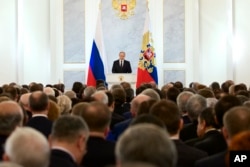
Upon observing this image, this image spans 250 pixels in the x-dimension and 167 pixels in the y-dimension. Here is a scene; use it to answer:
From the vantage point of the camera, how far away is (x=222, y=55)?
58.0 feet

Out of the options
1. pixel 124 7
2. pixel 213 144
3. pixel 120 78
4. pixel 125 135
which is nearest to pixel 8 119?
pixel 213 144

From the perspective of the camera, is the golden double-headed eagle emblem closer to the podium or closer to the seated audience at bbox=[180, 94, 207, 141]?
the podium

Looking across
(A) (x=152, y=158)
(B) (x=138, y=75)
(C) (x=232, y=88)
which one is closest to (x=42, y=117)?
(A) (x=152, y=158)

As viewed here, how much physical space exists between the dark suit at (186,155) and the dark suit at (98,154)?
54 centimetres

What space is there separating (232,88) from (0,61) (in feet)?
30.6

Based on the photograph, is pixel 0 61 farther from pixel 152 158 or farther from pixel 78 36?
pixel 152 158

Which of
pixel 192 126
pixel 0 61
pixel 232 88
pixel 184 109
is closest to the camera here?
pixel 192 126

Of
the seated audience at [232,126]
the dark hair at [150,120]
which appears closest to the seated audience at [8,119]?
the dark hair at [150,120]

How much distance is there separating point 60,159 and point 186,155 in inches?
44.1

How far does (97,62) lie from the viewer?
16.2 m

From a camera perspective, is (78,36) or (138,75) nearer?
(138,75)

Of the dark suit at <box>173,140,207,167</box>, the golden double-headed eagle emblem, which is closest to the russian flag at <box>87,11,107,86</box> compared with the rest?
the golden double-headed eagle emblem

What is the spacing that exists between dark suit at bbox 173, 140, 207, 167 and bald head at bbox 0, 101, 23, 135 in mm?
1268

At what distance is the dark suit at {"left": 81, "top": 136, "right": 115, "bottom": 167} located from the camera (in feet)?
15.2
